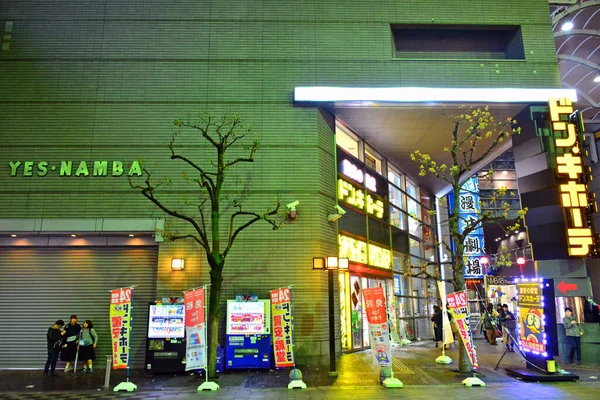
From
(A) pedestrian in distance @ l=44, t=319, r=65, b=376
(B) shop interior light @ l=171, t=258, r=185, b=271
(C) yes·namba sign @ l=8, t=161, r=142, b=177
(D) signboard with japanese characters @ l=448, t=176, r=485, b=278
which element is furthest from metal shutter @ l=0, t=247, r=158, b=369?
(D) signboard with japanese characters @ l=448, t=176, r=485, b=278

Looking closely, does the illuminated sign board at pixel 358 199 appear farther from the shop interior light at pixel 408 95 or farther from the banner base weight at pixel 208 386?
the banner base weight at pixel 208 386

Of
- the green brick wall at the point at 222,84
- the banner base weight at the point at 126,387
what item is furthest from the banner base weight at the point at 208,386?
the green brick wall at the point at 222,84

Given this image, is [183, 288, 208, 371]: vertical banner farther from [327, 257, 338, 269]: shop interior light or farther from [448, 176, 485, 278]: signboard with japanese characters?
[448, 176, 485, 278]: signboard with japanese characters

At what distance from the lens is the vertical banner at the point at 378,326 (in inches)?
394

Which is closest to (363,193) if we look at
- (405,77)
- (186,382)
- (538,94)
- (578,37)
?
(405,77)

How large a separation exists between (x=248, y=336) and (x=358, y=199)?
6.80 metres

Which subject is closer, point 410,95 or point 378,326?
point 378,326

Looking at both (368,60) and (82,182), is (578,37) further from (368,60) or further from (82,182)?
(82,182)

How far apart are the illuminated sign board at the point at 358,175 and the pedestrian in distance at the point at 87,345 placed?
9.21 m

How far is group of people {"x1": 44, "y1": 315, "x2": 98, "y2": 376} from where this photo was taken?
11430 millimetres

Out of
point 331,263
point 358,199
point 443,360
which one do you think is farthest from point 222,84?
point 443,360

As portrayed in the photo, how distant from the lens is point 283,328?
10.9 m

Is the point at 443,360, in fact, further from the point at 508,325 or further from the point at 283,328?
the point at 508,325

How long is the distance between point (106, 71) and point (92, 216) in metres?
4.92
